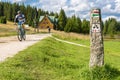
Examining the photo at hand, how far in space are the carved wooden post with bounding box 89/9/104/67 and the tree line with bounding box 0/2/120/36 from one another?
122m

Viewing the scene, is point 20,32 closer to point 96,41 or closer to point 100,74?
point 96,41

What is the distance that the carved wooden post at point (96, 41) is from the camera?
35.1 ft

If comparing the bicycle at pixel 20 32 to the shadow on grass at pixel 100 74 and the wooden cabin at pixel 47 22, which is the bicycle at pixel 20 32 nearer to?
the shadow on grass at pixel 100 74

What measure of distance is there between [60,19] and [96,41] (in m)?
142

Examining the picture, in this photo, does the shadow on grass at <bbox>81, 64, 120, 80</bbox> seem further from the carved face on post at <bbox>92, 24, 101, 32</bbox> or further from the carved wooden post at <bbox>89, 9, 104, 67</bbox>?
the carved face on post at <bbox>92, 24, 101, 32</bbox>

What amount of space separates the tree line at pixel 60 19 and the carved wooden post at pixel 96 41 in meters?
122

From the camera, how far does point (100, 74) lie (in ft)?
33.6

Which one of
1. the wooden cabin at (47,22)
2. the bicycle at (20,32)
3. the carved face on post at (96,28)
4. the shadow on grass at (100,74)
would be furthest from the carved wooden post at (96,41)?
the wooden cabin at (47,22)

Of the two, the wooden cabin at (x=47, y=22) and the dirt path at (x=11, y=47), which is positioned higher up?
the wooden cabin at (x=47, y=22)

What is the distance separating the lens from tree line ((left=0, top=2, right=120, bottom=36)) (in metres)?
149

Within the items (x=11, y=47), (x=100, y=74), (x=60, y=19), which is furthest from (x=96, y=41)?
(x=60, y=19)

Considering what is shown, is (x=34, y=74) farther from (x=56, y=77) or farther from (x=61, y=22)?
(x=61, y=22)

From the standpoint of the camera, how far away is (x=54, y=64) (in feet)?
41.5

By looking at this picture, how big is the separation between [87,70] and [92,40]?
102cm
